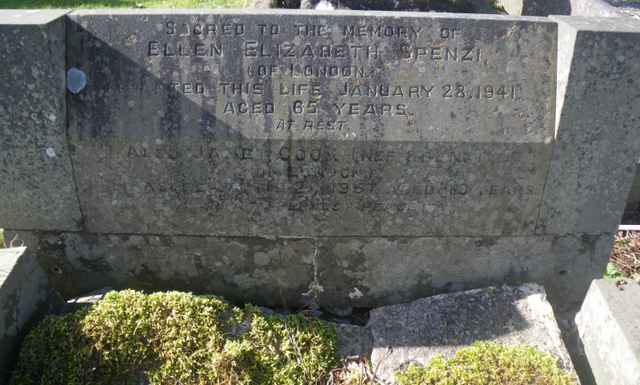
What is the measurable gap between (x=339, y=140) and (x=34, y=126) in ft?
5.84

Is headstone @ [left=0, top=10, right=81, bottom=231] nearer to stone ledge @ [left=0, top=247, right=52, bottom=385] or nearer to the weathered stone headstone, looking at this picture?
the weathered stone headstone

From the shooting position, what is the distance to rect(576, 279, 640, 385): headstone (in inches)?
90.5

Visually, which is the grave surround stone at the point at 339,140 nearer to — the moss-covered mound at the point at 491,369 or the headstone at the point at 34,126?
the headstone at the point at 34,126

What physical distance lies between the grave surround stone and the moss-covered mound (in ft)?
2.38

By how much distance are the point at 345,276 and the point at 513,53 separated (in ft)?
5.76

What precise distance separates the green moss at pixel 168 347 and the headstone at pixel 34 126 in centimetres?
75

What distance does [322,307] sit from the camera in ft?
11.6

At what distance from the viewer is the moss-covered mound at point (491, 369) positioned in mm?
2605

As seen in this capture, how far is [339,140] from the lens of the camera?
9.61 feet

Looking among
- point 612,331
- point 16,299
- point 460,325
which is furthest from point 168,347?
point 612,331

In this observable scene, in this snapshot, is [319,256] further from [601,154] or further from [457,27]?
[601,154]

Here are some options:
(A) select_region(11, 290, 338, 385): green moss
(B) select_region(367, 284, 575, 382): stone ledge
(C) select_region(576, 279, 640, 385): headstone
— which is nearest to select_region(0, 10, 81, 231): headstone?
(A) select_region(11, 290, 338, 385): green moss

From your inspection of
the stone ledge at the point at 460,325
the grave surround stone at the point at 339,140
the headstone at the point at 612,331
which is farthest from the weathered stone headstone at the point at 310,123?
the headstone at the point at 612,331

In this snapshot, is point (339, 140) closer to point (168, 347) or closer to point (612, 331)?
point (168, 347)
